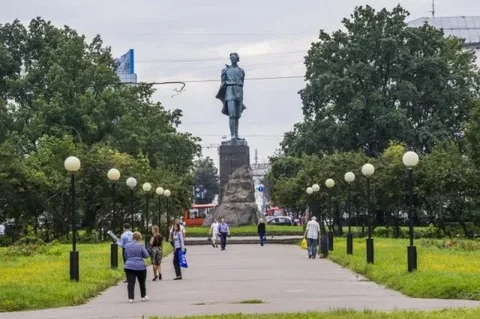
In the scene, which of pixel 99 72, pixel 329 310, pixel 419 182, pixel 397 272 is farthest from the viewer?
pixel 99 72

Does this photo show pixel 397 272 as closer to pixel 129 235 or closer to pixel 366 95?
pixel 129 235

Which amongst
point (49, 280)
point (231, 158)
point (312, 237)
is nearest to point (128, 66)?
point (231, 158)

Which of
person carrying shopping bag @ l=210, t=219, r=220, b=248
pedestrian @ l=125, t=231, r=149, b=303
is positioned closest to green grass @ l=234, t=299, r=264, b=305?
pedestrian @ l=125, t=231, r=149, b=303

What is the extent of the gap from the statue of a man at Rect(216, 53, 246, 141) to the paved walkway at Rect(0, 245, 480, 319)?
35.1 metres

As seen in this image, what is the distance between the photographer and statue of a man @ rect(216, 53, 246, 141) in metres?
68.9

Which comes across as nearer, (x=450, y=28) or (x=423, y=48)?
(x=423, y=48)

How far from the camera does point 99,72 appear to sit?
2781 inches

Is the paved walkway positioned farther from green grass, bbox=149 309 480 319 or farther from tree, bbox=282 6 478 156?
tree, bbox=282 6 478 156

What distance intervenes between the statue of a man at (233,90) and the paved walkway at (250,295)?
35.1 meters

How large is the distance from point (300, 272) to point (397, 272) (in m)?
5.22

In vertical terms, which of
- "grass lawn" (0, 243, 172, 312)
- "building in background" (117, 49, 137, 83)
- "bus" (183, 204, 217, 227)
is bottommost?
"grass lawn" (0, 243, 172, 312)

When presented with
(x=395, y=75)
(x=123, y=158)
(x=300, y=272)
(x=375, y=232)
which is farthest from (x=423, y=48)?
(x=300, y=272)

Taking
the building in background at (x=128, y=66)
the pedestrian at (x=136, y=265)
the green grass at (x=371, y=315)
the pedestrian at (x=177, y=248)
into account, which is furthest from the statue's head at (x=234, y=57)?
the building in background at (x=128, y=66)

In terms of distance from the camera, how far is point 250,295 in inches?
872
